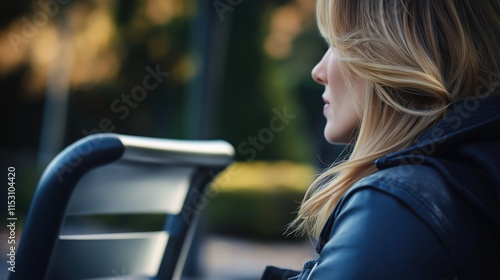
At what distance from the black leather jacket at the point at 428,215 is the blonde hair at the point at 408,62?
0.16 metres

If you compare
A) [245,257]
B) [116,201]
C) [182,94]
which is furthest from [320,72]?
[182,94]

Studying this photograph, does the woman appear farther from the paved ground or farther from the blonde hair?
the paved ground

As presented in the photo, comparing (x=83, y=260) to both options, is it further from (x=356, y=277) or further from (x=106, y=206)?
(x=356, y=277)

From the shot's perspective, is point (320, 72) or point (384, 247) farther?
point (320, 72)

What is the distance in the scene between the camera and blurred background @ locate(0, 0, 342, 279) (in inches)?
468

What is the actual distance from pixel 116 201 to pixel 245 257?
31.5 feet

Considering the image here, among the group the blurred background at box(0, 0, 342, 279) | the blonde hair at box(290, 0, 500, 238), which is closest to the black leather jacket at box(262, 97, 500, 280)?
the blonde hair at box(290, 0, 500, 238)

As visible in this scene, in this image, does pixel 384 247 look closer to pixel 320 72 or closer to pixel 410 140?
pixel 410 140

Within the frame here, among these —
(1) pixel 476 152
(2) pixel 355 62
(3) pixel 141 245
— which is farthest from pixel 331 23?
(3) pixel 141 245

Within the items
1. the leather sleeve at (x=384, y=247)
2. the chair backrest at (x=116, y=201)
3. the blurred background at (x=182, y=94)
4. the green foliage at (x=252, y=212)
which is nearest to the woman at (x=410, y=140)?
the leather sleeve at (x=384, y=247)

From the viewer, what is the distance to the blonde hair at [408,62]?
1238 millimetres

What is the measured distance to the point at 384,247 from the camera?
871 millimetres

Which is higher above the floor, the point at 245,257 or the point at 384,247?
the point at 384,247

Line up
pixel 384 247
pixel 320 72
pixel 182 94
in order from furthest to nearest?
pixel 182 94 → pixel 320 72 → pixel 384 247
